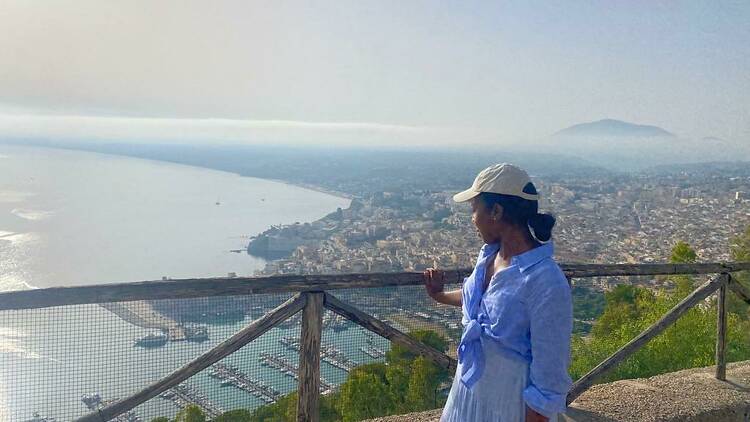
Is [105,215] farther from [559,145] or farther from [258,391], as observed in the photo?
[559,145]

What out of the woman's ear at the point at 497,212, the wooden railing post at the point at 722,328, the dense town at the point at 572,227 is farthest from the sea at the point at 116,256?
the dense town at the point at 572,227

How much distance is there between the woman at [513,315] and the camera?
185 cm

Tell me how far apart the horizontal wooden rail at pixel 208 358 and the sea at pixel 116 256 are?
0.12ft

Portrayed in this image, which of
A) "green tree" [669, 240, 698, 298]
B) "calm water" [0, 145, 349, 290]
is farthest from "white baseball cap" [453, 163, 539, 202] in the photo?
"calm water" [0, 145, 349, 290]

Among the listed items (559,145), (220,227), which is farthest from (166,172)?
(559,145)

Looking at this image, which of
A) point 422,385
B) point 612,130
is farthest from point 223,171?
point 422,385

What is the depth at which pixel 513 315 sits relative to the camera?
192 cm

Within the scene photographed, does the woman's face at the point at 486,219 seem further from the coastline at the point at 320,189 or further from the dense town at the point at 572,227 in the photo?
the coastline at the point at 320,189

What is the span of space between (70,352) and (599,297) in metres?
4.25

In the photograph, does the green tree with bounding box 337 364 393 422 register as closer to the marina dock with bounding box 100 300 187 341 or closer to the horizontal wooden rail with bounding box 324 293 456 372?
the horizontal wooden rail with bounding box 324 293 456 372

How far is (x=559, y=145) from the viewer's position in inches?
3575

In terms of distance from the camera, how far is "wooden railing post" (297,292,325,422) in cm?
292

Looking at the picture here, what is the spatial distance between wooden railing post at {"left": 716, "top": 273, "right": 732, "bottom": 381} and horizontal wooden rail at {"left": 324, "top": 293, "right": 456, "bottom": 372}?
2292mm

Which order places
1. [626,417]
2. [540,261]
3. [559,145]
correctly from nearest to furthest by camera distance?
[540,261] < [626,417] < [559,145]
